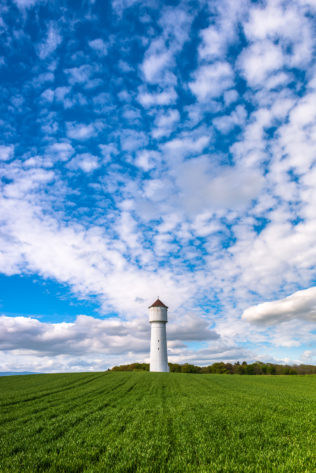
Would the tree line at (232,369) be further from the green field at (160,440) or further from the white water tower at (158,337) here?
the green field at (160,440)

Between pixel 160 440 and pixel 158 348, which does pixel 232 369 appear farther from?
pixel 160 440

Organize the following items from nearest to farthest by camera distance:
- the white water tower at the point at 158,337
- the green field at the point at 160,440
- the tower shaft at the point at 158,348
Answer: the green field at the point at 160,440, the tower shaft at the point at 158,348, the white water tower at the point at 158,337

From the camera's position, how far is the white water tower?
64812 millimetres

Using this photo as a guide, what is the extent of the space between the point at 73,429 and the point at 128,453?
14.8 ft

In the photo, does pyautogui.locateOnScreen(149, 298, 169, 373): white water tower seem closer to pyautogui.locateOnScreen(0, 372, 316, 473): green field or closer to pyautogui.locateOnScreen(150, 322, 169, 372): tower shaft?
pyautogui.locateOnScreen(150, 322, 169, 372): tower shaft

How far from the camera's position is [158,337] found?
6681 cm

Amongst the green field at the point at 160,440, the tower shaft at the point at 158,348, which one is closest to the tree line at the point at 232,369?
the tower shaft at the point at 158,348

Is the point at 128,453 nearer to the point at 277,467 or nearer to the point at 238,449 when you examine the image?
the point at 238,449

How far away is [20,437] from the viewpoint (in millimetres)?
11047

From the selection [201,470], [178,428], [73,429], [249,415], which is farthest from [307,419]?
[73,429]

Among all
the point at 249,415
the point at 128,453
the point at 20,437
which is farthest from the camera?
the point at 249,415

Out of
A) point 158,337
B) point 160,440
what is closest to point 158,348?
point 158,337

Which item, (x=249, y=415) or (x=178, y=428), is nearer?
(x=178, y=428)

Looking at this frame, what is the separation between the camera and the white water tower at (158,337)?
213ft
